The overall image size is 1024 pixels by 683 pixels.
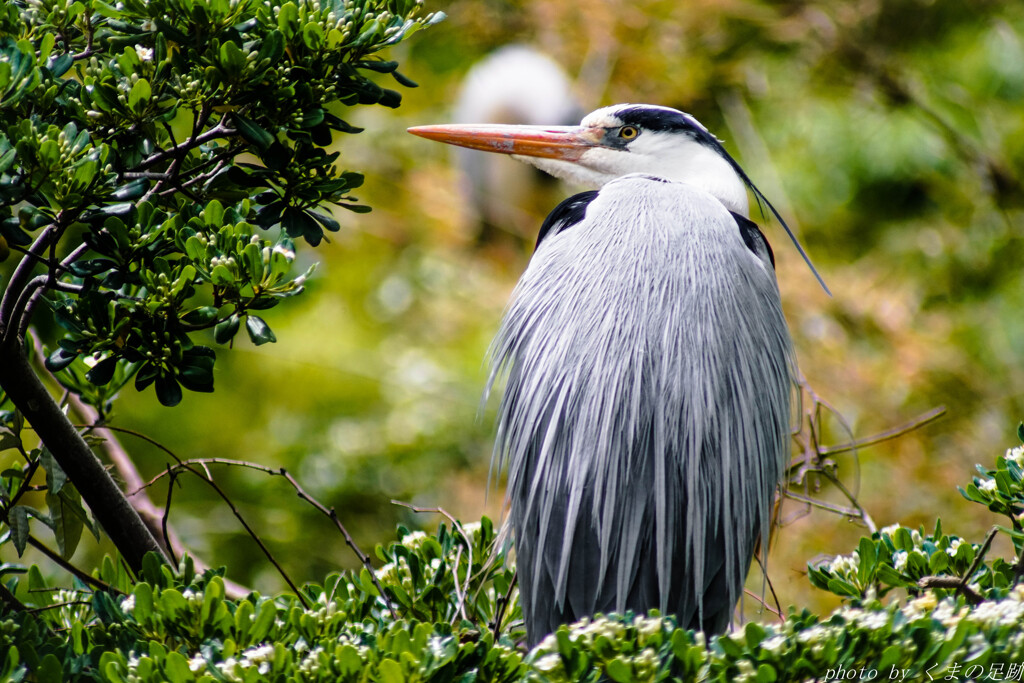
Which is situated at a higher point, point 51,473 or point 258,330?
point 258,330

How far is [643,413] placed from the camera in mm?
1656

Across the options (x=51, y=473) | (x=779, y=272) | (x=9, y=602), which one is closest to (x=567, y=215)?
(x=51, y=473)

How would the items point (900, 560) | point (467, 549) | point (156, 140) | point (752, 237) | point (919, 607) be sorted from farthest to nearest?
point (752, 237) → point (467, 549) → point (900, 560) → point (156, 140) → point (919, 607)

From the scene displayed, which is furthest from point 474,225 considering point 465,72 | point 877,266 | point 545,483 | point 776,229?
point 545,483

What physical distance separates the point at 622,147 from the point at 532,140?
0.67 ft

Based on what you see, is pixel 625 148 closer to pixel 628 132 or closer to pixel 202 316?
pixel 628 132

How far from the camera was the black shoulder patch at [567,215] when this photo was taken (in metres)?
2.00

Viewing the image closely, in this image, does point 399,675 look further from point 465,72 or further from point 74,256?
point 465,72

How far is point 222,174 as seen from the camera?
1503 millimetres

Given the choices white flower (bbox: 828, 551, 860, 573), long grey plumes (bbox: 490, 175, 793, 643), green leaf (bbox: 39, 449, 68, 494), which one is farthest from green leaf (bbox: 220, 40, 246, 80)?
white flower (bbox: 828, 551, 860, 573)

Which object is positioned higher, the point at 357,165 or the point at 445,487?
the point at 357,165

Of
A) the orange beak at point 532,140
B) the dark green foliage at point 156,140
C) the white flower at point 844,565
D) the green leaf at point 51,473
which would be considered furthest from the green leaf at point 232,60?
the white flower at point 844,565

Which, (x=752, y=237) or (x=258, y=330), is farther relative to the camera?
(x=752, y=237)

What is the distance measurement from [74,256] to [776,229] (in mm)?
3981
